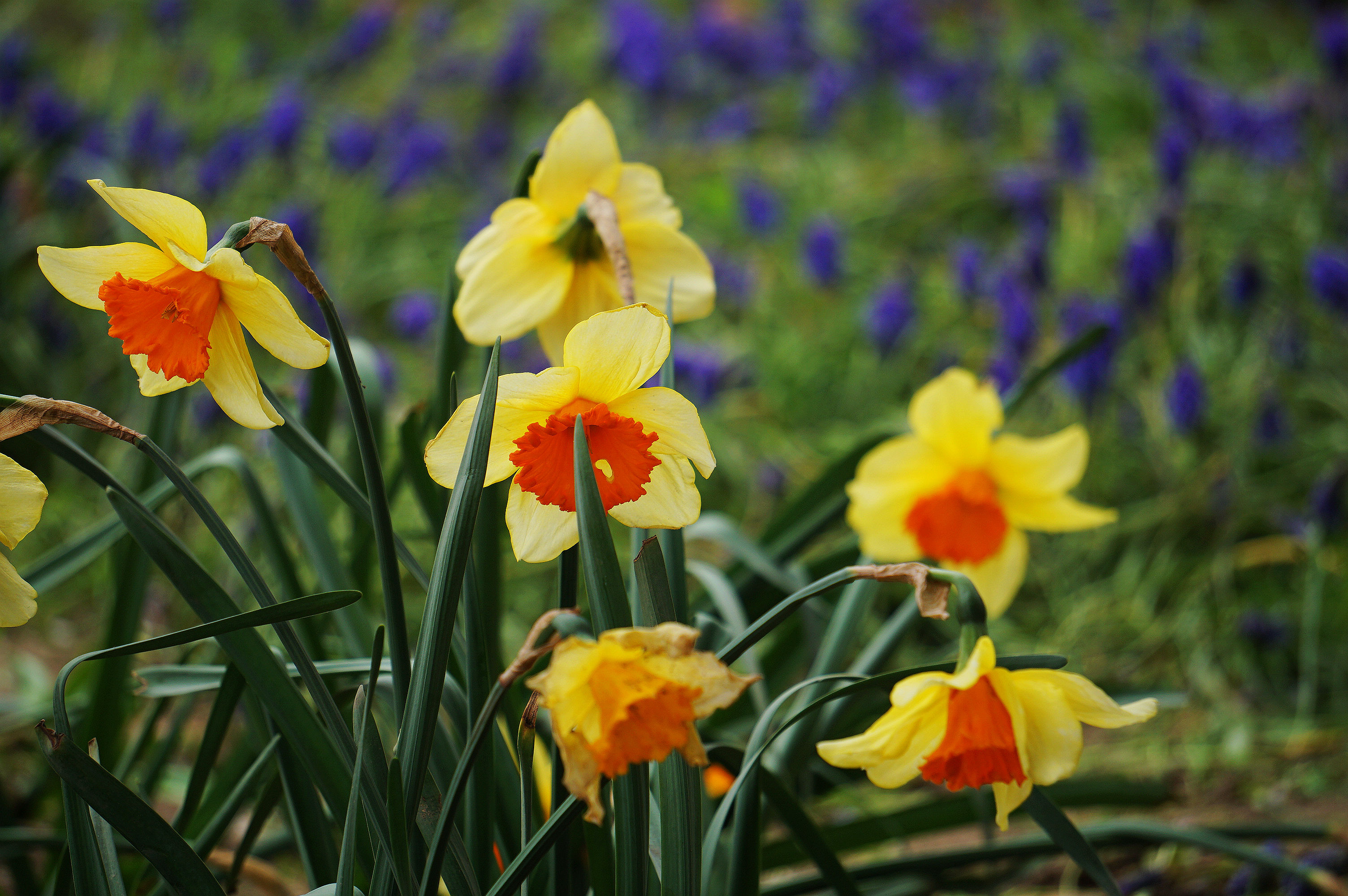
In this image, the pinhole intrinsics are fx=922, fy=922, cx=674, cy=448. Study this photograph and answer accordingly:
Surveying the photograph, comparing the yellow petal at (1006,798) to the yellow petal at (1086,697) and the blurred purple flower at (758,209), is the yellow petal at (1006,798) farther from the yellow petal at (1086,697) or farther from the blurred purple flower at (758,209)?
the blurred purple flower at (758,209)

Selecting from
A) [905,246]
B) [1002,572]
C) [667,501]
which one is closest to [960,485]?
[1002,572]

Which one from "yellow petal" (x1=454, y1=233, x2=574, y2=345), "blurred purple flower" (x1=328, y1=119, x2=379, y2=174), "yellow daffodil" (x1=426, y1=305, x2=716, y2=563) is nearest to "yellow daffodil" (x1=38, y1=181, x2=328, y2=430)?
"yellow daffodil" (x1=426, y1=305, x2=716, y2=563)

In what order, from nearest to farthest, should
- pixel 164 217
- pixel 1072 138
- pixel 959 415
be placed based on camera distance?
1. pixel 164 217
2. pixel 959 415
3. pixel 1072 138

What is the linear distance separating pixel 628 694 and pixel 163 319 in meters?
0.40

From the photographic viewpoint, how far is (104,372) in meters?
2.72

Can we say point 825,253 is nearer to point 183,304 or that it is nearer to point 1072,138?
point 1072,138

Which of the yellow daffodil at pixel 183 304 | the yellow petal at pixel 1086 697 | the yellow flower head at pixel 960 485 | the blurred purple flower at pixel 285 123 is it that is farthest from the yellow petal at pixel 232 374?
the blurred purple flower at pixel 285 123

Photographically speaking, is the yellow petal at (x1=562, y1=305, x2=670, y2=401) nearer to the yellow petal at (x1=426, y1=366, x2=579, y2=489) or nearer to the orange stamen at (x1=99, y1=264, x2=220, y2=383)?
the yellow petal at (x1=426, y1=366, x2=579, y2=489)

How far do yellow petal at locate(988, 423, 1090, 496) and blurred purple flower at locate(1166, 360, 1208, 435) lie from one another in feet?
3.35

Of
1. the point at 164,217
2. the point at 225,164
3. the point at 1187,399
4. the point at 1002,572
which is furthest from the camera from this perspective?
the point at 225,164

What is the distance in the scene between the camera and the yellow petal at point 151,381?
0.64m

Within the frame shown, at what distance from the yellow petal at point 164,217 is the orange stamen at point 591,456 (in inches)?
9.9

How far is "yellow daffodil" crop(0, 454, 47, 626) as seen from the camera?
0.60m

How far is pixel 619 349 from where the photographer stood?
0.62 meters
